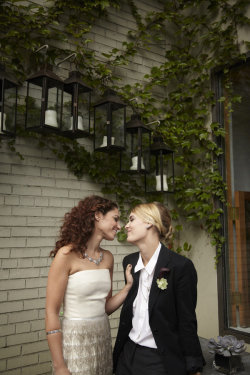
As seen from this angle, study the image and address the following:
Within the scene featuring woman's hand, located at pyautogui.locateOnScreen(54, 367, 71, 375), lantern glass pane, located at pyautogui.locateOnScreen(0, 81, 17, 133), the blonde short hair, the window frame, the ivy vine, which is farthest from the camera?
the window frame

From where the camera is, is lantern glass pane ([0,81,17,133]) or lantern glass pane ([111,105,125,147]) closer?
lantern glass pane ([0,81,17,133])

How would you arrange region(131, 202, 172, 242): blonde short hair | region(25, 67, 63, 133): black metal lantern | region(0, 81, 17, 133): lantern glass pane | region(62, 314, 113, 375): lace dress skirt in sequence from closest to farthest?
region(62, 314, 113, 375): lace dress skirt, region(131, 202, 172, 242): blonde short hair, region(0, 81, 17, 133): lantern glass pane, region(25, 67, 63, 133): black metal lantern

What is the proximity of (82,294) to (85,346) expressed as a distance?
265mm

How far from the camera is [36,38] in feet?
10.2

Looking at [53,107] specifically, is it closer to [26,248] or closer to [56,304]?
[26,248]

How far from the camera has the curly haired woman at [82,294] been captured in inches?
68.7

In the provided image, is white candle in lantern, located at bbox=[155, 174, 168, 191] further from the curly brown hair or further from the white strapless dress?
the white strapless dress

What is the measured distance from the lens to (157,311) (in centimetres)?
178

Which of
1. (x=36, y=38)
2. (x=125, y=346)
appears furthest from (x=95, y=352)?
(x=36, y=38)

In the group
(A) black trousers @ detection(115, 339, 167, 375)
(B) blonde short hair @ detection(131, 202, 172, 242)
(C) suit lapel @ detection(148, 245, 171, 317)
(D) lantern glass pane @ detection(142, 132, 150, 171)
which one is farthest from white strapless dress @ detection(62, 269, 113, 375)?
(D) lantern glass pane @ detection(142, 132, 150, 171)

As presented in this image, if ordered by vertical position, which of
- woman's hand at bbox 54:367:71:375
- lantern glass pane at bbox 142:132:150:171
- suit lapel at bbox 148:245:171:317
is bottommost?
woman's hand at bbox 54:367:71:375

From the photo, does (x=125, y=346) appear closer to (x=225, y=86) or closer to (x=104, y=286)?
(x=104, y=286)

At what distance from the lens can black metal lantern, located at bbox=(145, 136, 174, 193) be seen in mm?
3322

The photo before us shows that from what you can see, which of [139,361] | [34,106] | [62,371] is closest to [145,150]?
[34,106]
